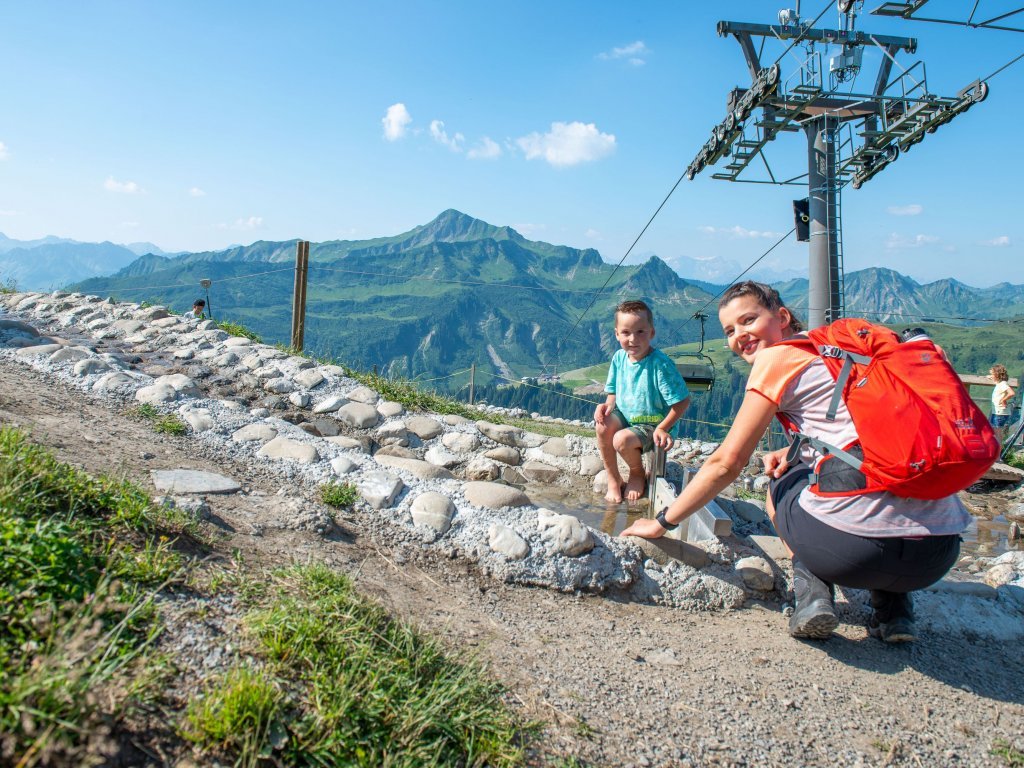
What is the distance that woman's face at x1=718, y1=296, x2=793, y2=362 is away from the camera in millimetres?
2910

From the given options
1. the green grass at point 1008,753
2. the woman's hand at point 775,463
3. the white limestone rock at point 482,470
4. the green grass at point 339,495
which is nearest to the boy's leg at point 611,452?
the white limestone rock at point 482,470

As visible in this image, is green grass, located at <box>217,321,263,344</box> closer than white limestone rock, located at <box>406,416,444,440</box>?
No

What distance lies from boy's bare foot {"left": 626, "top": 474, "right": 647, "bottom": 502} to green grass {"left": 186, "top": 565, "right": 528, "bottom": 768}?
329 cm

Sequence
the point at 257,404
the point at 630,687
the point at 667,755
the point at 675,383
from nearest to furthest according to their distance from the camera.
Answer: the point at 667,755 < the point at 630,687 < the point at 675,383 < the point at 257,404

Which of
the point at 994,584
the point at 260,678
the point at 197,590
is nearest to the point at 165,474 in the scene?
the point at 197,590

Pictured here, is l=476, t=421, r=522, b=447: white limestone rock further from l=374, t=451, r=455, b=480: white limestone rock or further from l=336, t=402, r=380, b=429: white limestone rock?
l=374, t=451, r=455, b=480: white limestone rock

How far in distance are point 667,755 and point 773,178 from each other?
51.6 feet

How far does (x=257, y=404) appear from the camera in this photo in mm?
6168

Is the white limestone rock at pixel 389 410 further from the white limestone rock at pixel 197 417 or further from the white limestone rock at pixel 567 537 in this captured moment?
the white limestone rock at pixel 567 537

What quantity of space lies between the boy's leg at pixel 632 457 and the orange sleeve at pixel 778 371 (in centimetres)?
242

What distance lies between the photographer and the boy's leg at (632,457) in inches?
197

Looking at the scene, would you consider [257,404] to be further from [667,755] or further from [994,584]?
[994,584]

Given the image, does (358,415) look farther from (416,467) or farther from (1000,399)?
(1000,399)

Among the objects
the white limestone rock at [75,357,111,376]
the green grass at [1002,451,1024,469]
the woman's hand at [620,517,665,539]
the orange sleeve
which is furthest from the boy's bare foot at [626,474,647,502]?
the green grass at [1002,451,1024,469]
